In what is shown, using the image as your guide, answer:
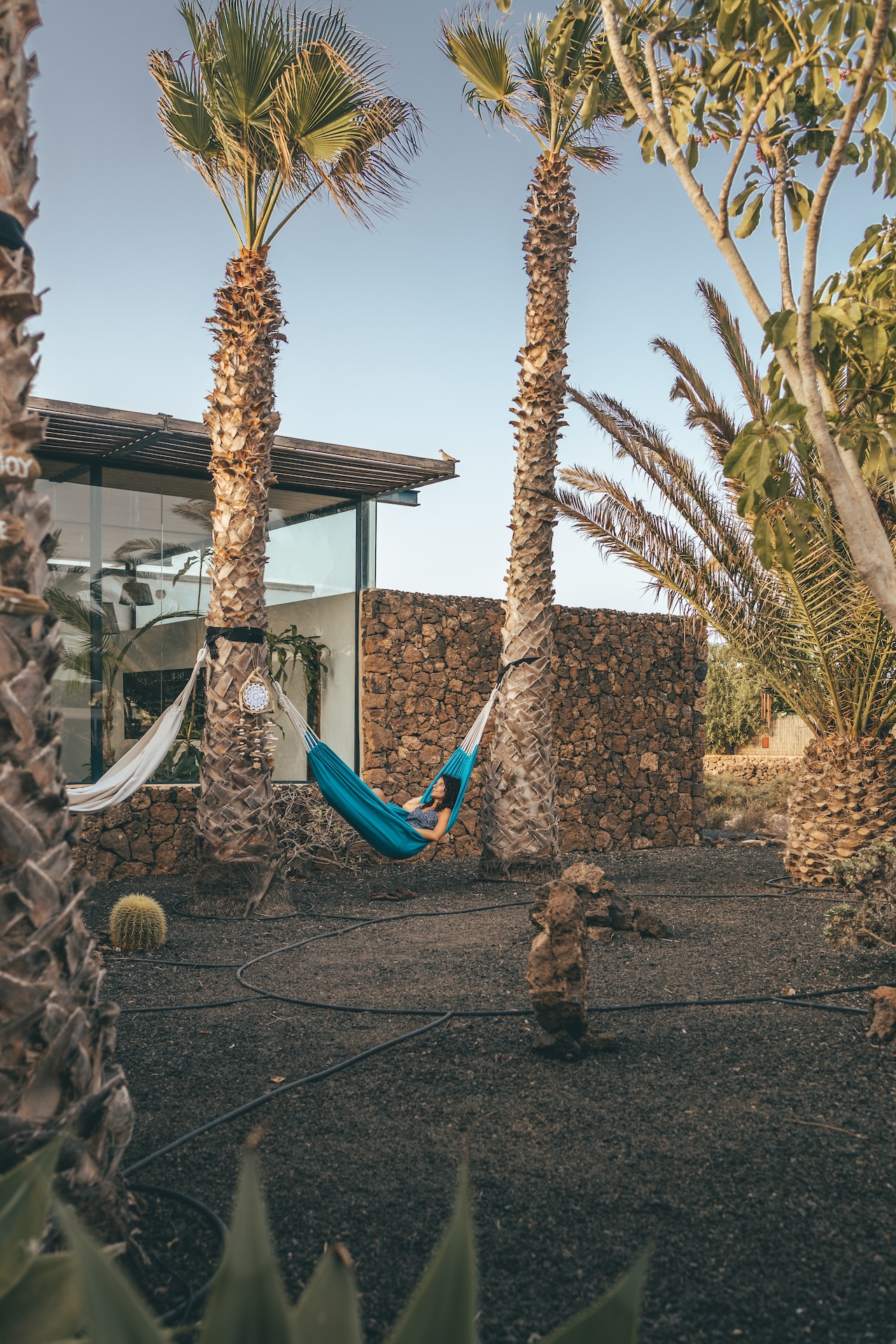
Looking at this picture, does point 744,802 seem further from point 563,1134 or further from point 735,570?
point 563,1134

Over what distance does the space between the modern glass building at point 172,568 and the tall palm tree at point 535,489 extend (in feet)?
4.08

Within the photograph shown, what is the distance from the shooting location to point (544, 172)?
6426 millimetres

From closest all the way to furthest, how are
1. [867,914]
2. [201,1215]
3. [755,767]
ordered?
[201,1215]
[867,914]
[755,767]

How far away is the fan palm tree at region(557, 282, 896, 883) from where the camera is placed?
5.70 meters

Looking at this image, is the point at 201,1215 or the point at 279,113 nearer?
the point at 201,1215

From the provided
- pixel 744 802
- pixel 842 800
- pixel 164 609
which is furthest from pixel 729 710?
pixel 164 609

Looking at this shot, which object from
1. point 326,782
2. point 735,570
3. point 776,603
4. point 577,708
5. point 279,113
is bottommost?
point 326,782

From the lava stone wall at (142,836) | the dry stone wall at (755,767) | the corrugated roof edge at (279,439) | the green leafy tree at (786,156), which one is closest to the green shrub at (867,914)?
the green leafy tree at (786,156)

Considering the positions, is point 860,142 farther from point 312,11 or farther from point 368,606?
point 368,606

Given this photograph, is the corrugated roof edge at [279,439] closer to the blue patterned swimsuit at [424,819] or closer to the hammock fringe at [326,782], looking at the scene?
the hammock fringe at [326,782]

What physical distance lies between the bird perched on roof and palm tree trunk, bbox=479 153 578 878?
4.93 meters

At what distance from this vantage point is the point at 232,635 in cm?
547

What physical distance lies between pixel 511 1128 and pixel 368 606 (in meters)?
5.68

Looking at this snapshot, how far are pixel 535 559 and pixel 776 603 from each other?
1512 millimetres
